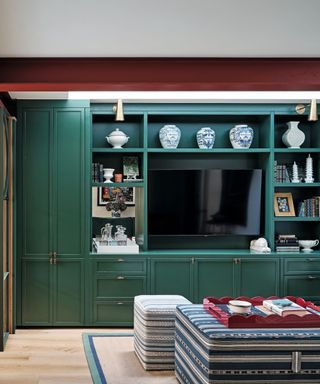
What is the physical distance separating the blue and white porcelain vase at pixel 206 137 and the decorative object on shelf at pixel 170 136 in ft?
0.78

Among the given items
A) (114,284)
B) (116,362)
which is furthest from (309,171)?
(116,362)

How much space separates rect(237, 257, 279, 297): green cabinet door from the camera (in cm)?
634

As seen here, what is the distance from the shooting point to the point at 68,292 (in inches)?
248

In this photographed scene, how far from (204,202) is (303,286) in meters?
1.36

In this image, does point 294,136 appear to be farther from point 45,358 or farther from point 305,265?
point 45,358

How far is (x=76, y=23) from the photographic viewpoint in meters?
3.62

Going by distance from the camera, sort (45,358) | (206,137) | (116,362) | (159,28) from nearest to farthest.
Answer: (159,28) < (116,362) < (45,358) < (206,137)

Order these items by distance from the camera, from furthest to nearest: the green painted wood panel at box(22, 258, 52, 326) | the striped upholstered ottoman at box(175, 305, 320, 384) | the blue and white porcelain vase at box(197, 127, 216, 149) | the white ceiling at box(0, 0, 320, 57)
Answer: the blue and white porcelain vase at box(197, 127, 216, 149) < the green painted wood panel at box(22, 258, 52, 326) < the striped upholstered ottoman at box(175, 305, 320, 384) < the white ceiling at box(0, 0, 320, 57)

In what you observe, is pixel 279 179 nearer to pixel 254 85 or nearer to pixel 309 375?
pixel 254 85

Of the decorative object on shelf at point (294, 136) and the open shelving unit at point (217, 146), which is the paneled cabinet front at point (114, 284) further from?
the decorative object on shelf at point (294, 136)

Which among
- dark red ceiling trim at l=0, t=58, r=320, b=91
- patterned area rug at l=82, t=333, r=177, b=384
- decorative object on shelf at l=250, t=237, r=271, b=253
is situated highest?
dark red ceiling trim at l=0, t=58, r=320, b=91

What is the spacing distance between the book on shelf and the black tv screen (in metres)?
2.09

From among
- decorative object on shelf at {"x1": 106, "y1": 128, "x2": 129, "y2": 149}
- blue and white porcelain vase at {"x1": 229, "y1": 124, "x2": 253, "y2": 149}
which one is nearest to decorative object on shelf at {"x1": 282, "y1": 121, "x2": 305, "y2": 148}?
blue and white porcelain vase at {"x1": 229, "y1": 124, "x2": 253, "y2": 149}

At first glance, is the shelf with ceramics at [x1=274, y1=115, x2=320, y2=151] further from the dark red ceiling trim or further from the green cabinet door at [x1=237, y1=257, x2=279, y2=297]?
the dark red ceiling trim
